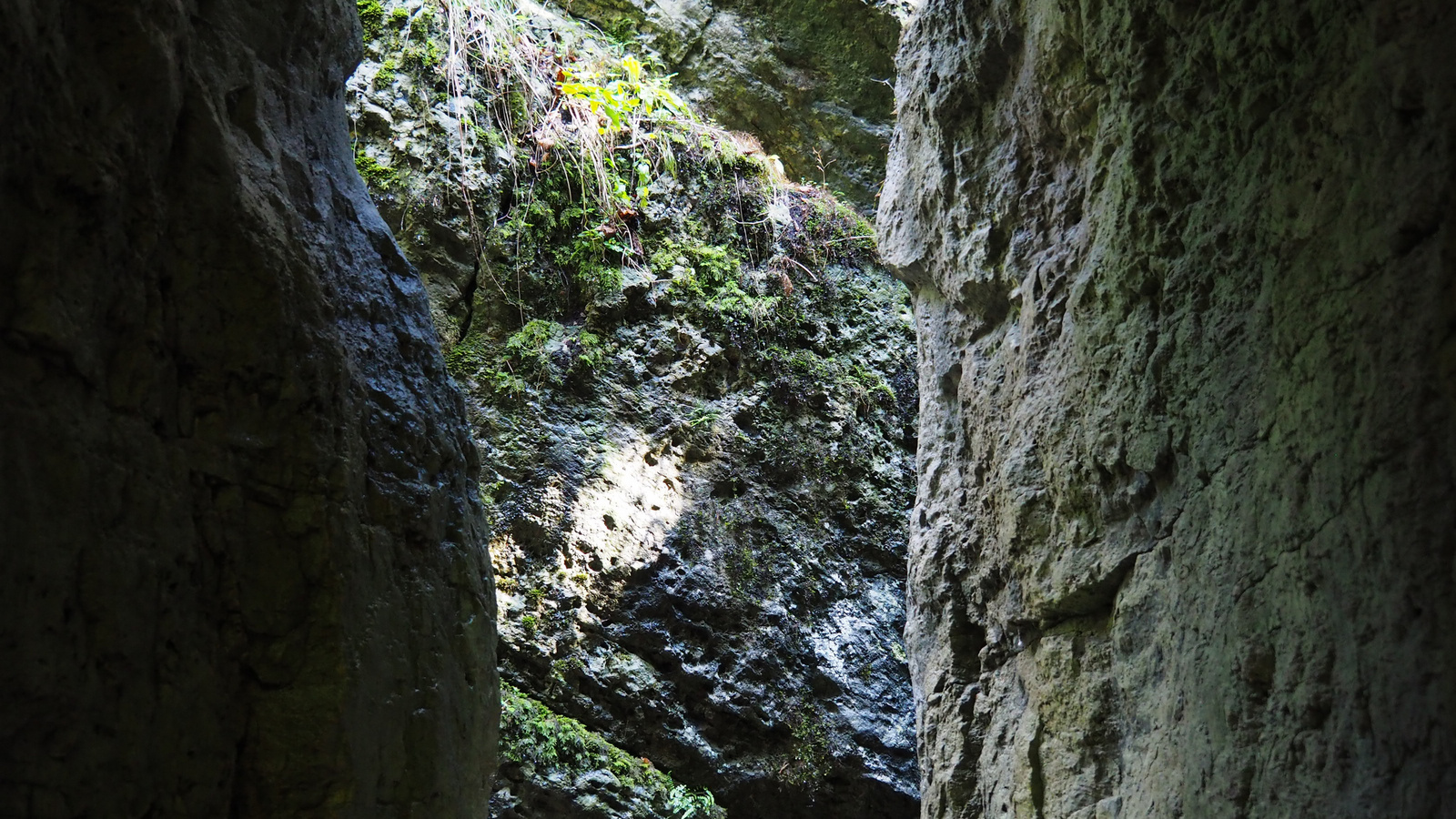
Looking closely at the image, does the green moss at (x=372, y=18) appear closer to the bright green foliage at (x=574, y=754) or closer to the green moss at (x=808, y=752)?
the bright green foliage at (x=574, y=754)

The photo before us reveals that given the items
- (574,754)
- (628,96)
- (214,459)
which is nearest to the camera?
(214,459)

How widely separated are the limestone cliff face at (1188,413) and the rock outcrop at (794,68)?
3118 millimetres

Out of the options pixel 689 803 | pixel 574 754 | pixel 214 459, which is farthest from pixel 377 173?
pixel 214 459

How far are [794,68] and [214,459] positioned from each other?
5.48 metres

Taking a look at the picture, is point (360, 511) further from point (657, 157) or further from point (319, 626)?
point (657, 157)

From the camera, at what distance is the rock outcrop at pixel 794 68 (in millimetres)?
6121

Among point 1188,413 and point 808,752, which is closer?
point 1188,413

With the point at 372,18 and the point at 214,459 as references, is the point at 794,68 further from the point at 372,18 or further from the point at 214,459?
the point at 214,459

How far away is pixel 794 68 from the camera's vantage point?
636 centimetres

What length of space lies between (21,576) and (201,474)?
34 centimetres

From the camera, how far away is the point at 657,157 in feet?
17.7

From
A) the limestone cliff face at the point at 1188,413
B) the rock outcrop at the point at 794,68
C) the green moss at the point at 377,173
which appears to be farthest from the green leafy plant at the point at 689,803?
the rock outcrop at the point at 794,68

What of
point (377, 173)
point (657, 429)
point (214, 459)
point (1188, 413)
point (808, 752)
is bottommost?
point (808, 752)

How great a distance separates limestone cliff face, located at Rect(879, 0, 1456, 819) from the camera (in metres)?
1.40
